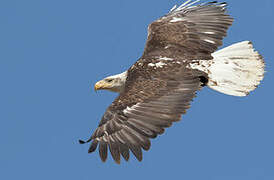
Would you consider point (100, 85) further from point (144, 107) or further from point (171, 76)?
point (144, 107)

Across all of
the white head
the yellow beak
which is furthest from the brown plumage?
the yellow beak

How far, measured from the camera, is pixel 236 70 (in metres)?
12.3

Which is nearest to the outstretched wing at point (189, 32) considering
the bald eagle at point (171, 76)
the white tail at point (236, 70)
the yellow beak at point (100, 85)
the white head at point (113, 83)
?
the bald eagle at point (171, 76)

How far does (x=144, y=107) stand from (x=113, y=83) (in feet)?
6.60

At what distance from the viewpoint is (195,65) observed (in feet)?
39.6

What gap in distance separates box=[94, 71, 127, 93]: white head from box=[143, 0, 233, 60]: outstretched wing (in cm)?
67

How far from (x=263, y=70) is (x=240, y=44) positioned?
29.2 inches

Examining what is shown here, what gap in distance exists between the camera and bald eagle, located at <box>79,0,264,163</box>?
1048 centimetres

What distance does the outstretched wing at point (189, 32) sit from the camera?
12797 mm

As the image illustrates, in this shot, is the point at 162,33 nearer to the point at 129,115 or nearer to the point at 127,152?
the point at 129,115

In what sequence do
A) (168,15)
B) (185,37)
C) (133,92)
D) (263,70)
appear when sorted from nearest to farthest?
(133,92)
(263,70)
(185,37)
(168,15)

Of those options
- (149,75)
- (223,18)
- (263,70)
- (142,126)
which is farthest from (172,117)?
(223,18)

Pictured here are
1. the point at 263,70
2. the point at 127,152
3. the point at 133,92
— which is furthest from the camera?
the point at 263,70

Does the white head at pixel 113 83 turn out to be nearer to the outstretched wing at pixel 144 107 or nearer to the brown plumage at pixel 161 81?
the brown plumage at pixel 161 81
